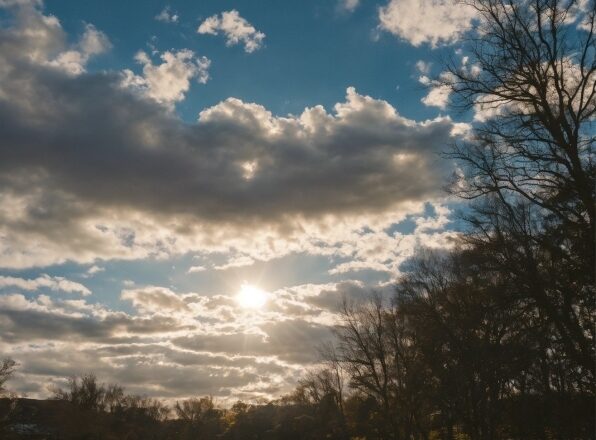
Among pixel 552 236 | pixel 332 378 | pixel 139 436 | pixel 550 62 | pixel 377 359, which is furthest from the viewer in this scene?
pixel 139 436

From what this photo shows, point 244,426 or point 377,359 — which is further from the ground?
point 377,359

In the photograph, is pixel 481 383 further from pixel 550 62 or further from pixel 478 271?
pixel 550 62

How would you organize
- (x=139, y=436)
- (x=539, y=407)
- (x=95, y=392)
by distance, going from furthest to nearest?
(x=139, y=436) → (x=95, y=392) → (x=539, y=407)

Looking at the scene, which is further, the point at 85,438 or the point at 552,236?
the point at 85,438

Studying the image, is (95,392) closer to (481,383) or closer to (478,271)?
(481,383)

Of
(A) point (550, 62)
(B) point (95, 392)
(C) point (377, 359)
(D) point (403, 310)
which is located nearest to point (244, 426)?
(B) point (95, 392)

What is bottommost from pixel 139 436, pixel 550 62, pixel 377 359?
pixel 139 436

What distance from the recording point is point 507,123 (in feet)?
44.8

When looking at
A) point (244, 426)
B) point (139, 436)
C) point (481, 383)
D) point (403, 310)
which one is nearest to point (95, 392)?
point (139, 436)

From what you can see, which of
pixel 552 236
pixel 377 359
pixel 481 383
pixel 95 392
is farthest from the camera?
pixel 95 392

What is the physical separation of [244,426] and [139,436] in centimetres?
1872

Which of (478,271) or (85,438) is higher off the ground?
(478,271)

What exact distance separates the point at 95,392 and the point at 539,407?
271ft

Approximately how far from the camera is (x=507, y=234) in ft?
57.7
